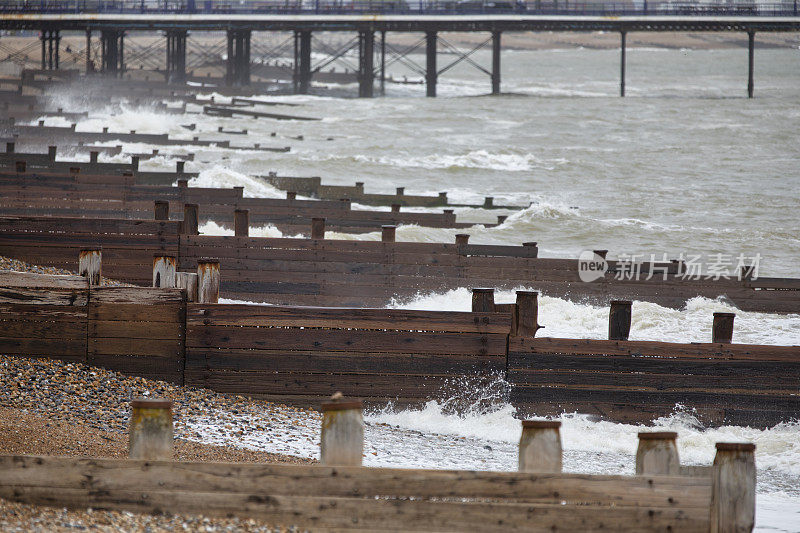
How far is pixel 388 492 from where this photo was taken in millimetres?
5230

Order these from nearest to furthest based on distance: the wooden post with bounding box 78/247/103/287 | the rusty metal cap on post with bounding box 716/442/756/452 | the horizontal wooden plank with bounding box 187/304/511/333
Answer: the rusty metal cap on post with bounding box 716/442/756/452 → the horizontal wooden plank with bounding box 187/304/511/333 → the wooden post with bounding box 78/247/103/287

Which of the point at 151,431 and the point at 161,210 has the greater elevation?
the point at 161,210

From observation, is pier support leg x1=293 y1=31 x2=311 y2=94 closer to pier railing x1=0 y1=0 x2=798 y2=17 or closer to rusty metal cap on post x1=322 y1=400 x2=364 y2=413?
pier railing x1=0 y1=0 x2=798 y2=17

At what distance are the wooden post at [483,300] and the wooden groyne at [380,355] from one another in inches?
5.3

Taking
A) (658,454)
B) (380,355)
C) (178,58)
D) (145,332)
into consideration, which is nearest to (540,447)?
(658,454)

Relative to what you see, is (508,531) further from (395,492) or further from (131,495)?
(131,495)

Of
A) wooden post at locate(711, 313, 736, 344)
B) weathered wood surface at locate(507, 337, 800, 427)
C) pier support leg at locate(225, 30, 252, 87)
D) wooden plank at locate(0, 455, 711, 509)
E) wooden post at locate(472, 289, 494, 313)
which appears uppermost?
pier support leg at locate(225, 30, 252, 87)

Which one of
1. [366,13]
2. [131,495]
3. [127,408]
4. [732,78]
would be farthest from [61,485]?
[732,78]

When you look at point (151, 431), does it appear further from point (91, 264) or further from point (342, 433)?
point (91, 264)

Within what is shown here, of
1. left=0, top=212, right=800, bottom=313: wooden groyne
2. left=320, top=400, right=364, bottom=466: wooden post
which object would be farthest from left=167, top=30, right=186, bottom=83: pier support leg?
left=320, top=400, right=364, bottom=466: wooden post

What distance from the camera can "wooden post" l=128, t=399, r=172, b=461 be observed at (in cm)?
511

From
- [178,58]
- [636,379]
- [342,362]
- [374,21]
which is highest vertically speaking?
[374,21]

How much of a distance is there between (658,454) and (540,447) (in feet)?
2.04

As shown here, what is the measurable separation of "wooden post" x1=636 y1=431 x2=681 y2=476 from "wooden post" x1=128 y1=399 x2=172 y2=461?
245cm
